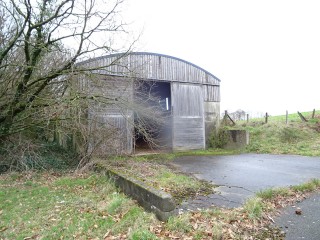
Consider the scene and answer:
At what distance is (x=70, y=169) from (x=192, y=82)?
812cm

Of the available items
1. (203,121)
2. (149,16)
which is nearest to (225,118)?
(203,121)

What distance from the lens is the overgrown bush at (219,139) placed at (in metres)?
14.2

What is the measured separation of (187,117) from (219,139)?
2.57 m

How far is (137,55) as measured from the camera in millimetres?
11656

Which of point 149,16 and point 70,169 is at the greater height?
point 149,16

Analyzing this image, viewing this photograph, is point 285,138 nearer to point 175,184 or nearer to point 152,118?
point 152,118

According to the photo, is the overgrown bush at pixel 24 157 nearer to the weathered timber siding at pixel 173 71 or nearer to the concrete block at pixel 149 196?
the concrete block at pixel 149 196

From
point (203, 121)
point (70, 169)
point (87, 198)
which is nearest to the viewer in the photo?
point (87, 198)

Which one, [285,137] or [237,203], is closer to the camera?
[237,203]

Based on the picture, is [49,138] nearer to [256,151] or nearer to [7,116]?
[7,116]

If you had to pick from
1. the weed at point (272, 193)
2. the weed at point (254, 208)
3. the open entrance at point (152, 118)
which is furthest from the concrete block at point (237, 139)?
the weed at point (254, 208)

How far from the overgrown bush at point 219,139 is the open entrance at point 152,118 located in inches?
109

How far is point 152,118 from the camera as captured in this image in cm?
973

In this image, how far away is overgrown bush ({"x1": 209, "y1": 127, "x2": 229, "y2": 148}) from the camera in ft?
46.6
